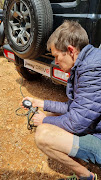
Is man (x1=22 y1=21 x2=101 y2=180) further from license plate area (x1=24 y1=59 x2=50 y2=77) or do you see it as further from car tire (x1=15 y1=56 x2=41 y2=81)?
car tire (x1=15 y1=56 x2=41 y2=81)

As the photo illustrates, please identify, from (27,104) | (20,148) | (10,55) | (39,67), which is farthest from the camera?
(10,55)

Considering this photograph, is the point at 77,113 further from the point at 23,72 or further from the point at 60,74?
the point at 23,72

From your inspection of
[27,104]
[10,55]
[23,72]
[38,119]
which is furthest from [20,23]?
[38,119]

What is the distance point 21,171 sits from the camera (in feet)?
6.14

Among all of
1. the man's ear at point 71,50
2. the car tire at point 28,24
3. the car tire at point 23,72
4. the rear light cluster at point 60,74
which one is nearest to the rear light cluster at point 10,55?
the car tire at point 23,72

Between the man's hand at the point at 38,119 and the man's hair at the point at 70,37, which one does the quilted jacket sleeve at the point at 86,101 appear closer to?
the man's hair at the point at 70,37

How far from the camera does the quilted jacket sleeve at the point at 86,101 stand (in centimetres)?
133

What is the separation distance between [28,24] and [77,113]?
160 cm

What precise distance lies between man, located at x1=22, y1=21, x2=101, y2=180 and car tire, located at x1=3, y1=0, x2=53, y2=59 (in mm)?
732

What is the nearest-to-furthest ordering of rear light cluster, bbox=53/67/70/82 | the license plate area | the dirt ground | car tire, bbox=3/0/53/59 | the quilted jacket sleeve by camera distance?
the quilted jacket sleeve
the dirt ground
car tire, bbox=3/0/53/59
rear light cluster, bbox=53/67/70/82
the license plate area

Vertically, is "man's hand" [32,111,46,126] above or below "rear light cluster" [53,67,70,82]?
below

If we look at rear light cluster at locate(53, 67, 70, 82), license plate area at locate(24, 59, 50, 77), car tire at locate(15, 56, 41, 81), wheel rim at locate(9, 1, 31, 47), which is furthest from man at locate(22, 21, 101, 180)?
car tire at locate(15, 56, 41, 81)

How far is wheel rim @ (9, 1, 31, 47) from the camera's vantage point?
2.43 meters

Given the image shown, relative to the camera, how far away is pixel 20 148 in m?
2.14
